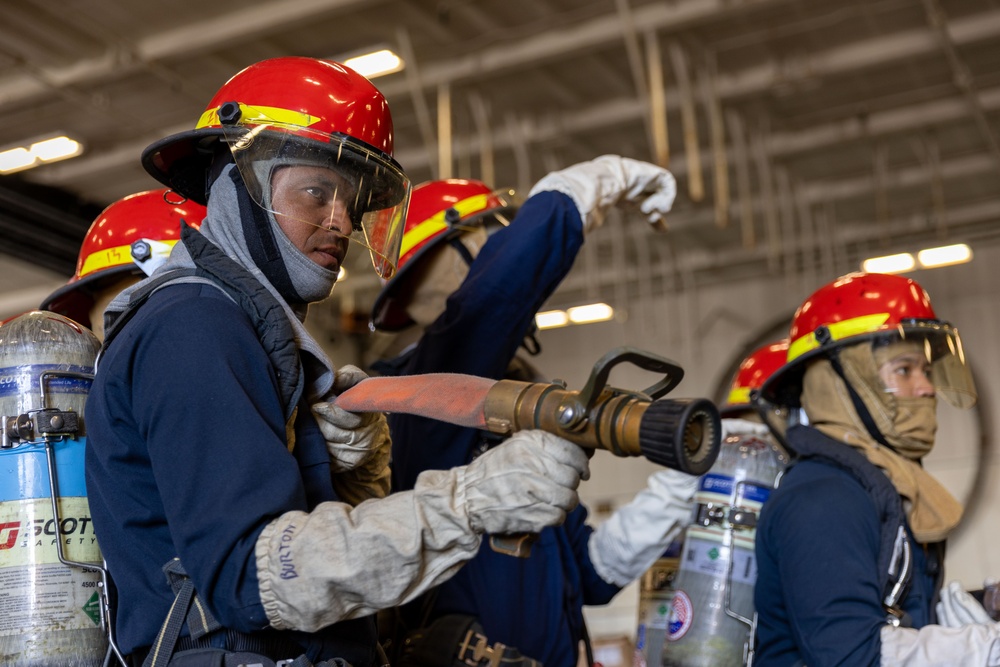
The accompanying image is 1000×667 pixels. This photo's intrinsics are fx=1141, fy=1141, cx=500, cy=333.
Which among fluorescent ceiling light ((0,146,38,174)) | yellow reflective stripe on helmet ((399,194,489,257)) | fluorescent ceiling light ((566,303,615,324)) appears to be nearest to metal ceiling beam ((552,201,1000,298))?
fluorescent ceiling light ((566,303,615,324))

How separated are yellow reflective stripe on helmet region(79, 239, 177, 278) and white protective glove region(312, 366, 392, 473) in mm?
1628

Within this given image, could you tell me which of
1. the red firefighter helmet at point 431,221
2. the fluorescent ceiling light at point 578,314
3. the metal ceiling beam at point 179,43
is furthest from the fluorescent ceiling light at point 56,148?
the red firefighter helmet at point 431,221

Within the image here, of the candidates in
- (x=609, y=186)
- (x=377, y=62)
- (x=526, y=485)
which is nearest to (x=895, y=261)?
(x=377, y=62)

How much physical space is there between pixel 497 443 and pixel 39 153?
9.55 m

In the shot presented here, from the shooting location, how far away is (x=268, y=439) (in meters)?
1.99

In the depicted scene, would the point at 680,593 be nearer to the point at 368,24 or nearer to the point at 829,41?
the point at 368,24

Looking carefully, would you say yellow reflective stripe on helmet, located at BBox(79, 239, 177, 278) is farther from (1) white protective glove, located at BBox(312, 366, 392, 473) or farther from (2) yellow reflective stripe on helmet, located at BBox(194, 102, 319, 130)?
(1) white protective glove, located at BBox(312, 366, 392, 473)

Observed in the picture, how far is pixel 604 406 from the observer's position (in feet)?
6.11

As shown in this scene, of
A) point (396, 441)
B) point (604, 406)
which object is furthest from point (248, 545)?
point (396, 441)

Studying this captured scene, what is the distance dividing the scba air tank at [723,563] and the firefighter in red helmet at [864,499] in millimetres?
219

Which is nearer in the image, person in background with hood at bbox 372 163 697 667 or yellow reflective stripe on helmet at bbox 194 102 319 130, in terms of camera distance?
yellow reflective stripe on helmet at bbox 194 102 319 130

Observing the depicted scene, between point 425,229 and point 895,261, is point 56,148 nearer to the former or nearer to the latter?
point 425,229

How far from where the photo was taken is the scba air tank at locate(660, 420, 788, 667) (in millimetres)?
4035

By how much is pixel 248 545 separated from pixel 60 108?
1138 centimetres
